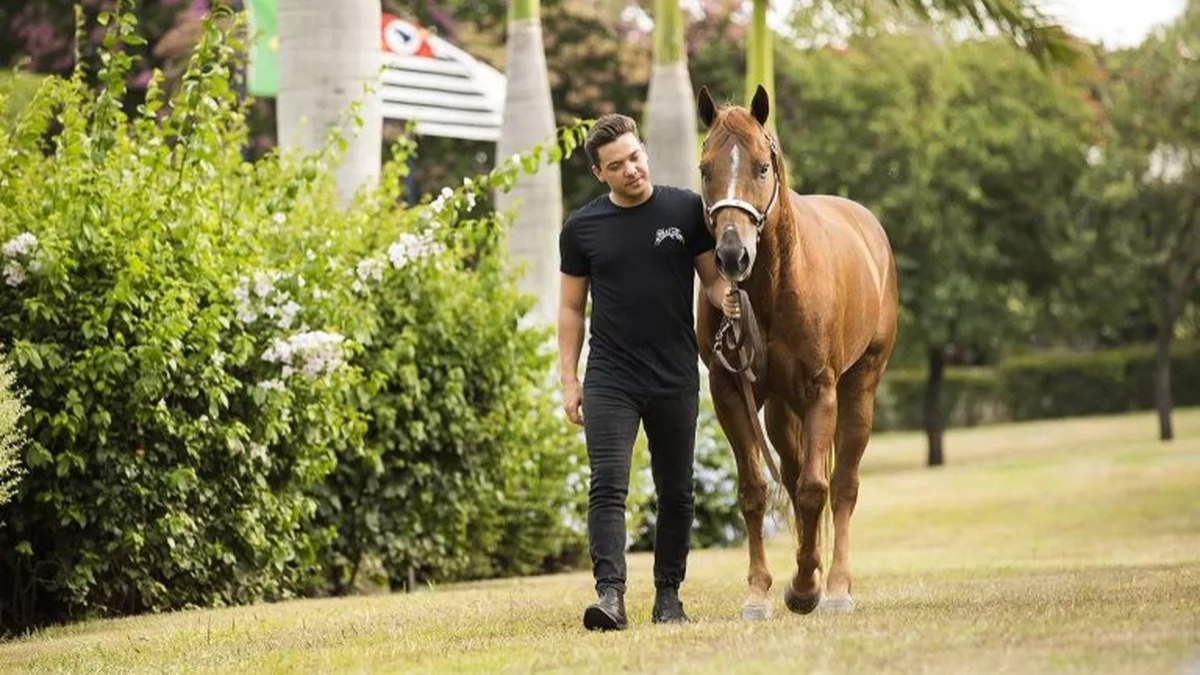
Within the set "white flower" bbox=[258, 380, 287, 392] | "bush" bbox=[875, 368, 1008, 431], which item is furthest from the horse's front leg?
"bush" bbox=[875, 368, 1008, 431]

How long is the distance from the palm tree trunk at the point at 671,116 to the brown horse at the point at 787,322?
420 inches

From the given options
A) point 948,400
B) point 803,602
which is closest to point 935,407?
point 948,400

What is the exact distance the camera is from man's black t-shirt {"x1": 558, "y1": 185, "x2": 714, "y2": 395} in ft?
30.2

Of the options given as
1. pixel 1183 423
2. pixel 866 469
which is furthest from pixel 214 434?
pixel 1183 423

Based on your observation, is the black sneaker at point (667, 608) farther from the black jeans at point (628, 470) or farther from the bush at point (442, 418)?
the bush at point (442, 418)

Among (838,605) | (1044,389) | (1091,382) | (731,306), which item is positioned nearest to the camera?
(731,306)

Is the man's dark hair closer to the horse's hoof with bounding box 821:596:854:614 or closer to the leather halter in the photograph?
the leather halter

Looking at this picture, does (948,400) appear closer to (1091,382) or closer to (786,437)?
(1091,382)

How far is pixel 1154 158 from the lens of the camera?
138 ft

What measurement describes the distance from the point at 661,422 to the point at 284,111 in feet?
26.1

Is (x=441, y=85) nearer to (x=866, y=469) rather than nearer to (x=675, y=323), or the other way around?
(x=675, y=323)

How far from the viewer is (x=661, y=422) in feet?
30.7

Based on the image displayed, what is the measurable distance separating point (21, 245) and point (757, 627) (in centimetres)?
549

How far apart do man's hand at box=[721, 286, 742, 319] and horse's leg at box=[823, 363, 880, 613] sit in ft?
5.16
